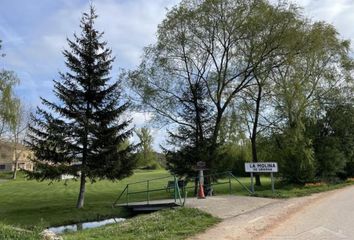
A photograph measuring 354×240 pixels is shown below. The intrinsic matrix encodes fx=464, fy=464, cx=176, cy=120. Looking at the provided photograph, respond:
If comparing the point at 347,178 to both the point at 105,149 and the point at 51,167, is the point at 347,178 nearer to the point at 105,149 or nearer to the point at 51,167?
the point at 105,149

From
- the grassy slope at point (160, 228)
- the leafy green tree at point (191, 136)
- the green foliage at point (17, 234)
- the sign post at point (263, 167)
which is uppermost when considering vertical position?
the leafy green tree at point (191, 136)

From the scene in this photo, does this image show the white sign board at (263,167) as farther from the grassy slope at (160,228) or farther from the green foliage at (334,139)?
the green foliage at (334,139)

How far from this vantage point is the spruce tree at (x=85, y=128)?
23969mm

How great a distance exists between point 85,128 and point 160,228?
1287 cm

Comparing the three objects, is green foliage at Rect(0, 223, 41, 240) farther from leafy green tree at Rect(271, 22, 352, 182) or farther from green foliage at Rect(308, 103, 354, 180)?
green foliage at Rect(308, 103, 354, 180)

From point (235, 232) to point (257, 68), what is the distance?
19.4 metres

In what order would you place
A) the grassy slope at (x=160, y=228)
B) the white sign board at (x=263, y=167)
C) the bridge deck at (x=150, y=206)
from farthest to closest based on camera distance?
the white sign board at (x=263, y=167) < the bridge deck at (x=150, y=206) < the grassy slope at (x=160, y=228)

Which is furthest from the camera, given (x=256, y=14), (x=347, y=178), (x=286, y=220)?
(x=347, y=178)

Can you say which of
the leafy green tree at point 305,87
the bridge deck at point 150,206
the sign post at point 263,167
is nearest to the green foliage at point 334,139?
the leafy green tree at point 305,87

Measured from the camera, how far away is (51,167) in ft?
77.5

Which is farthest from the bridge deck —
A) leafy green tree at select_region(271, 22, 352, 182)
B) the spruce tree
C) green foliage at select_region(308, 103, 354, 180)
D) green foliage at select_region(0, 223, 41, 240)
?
green foliage at select_region(308, 103, 354, 180)

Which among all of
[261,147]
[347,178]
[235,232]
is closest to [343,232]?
[235,232]

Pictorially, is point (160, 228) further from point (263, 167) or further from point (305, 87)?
point (305, 87)

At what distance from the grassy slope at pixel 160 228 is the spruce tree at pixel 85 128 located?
32.9ft
